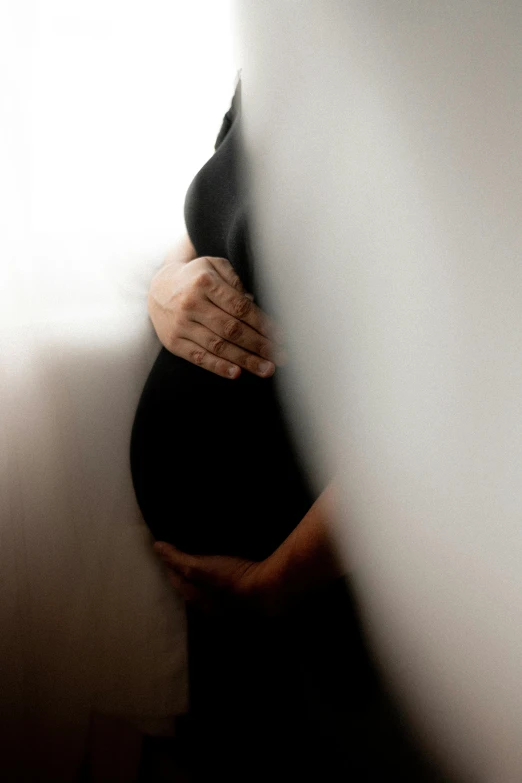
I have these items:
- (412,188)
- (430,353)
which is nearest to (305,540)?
(430,353)

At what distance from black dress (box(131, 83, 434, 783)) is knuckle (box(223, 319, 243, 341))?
0.17 ft

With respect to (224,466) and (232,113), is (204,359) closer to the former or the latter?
(224,466)

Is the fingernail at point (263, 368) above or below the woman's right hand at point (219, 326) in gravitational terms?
below

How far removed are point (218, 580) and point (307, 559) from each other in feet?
0.45

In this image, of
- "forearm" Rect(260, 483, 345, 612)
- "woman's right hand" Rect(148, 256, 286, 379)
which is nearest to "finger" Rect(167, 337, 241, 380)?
"woman's right hand" Rect(148, 256, 286, 379)

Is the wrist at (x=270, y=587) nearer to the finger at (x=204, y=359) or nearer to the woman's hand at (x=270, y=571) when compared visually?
the woman's hand at (x=270, y=571)

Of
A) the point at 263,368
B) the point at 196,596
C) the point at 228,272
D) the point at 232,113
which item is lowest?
the point at 196,596

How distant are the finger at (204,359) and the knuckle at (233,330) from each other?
0.03m

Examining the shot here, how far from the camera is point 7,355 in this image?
0.70 m


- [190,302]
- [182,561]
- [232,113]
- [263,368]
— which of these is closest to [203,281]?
[190,302]

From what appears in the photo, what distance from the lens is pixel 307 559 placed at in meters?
0.58

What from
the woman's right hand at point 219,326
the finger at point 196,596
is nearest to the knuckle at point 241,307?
the woman's right hand at point 219,326

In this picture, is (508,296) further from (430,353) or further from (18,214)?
(18,214)

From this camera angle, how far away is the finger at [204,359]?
2.22 feet
